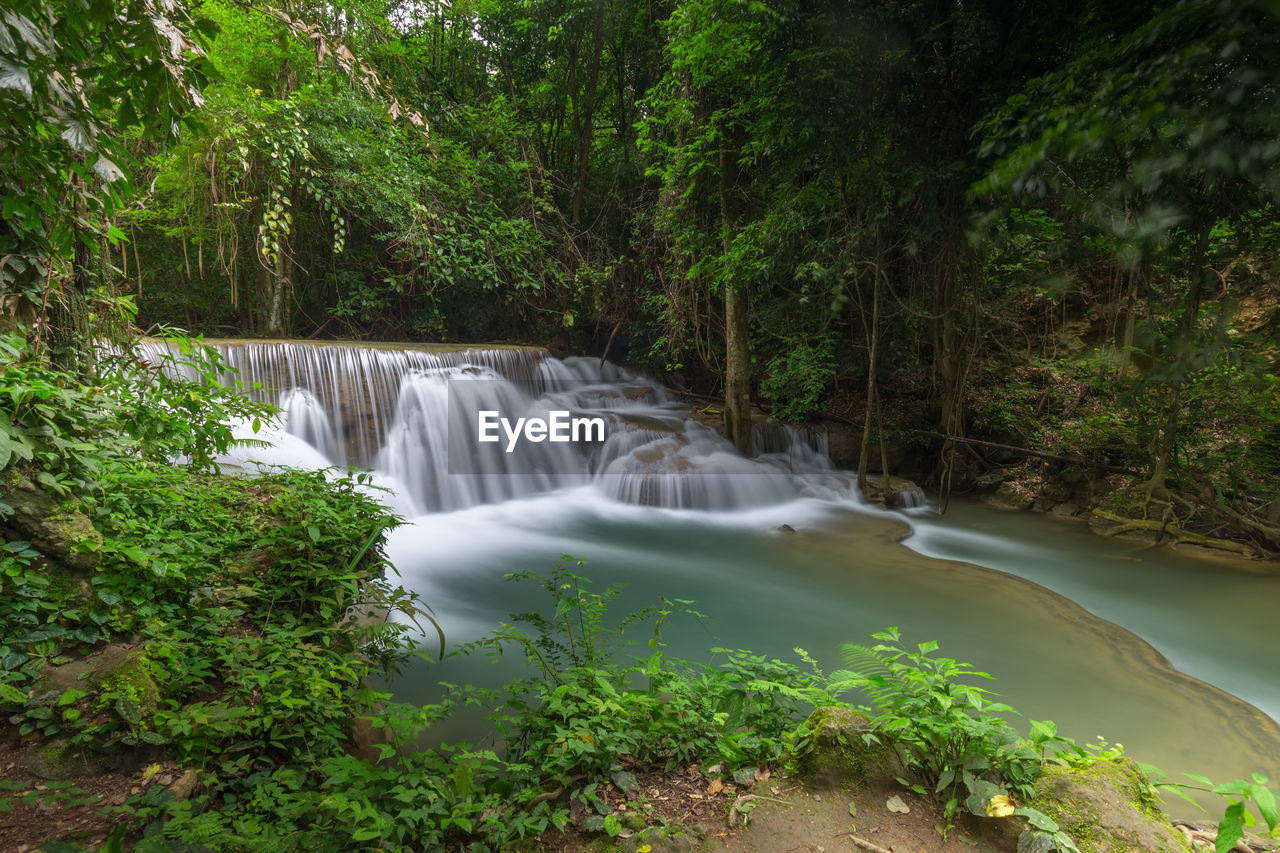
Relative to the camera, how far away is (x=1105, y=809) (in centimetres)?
211

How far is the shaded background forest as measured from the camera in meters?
2.66

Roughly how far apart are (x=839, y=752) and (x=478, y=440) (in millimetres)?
8820

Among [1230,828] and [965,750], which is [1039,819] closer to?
[965,750]

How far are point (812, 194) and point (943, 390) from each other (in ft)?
14.3

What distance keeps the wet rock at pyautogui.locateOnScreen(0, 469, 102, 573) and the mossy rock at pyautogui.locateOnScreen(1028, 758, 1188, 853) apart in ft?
13.9

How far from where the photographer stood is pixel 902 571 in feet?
22.3

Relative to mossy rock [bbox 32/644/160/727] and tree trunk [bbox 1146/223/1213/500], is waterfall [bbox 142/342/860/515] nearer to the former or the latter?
tree trunk [bbox 1146/223/1213/500]

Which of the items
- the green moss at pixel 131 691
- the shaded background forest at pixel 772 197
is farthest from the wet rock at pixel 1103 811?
the green moss at pixel 131 691

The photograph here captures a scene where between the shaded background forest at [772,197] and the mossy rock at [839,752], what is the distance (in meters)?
2.86

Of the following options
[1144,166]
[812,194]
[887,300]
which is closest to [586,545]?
[812,194]

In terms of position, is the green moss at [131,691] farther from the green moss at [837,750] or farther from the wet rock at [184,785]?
the green moss at [837,750]

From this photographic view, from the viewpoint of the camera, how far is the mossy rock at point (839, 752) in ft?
7.86

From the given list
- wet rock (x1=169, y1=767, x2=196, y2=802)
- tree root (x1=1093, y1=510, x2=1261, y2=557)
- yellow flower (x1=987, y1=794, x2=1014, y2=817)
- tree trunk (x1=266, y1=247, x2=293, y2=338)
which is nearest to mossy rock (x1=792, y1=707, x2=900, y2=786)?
yellow flower (x1=987, y1=794, x2=1014, y2=817)

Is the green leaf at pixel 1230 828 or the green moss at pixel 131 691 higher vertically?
the green moss at pixel 131 691
